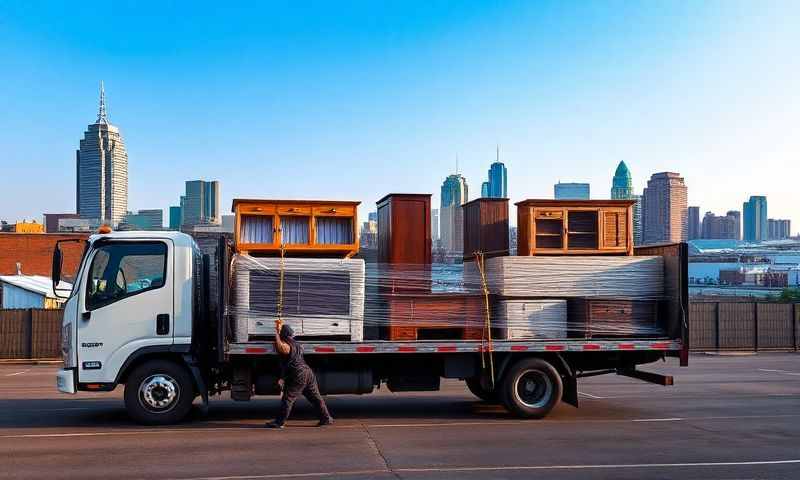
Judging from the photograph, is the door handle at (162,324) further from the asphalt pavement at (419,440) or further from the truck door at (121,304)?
the asphalt pavement at (419,440)

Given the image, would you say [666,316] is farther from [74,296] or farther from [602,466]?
[74,296]

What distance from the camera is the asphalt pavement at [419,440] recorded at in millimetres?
8750

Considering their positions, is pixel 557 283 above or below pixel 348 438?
above

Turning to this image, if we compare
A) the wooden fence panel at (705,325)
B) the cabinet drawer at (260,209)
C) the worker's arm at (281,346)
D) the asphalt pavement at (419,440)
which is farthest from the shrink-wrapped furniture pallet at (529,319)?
the wooden fence panel at (705,325)

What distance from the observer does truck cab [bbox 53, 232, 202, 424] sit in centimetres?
1143

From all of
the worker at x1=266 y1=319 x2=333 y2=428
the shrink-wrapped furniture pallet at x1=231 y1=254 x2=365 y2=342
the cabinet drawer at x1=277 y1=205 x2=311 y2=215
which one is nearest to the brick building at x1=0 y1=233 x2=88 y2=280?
the cabinet drawer at x1=277 y1=205 x2=311 y2=215

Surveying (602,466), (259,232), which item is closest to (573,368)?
(602,466)

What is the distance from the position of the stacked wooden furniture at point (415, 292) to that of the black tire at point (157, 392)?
3152 mm

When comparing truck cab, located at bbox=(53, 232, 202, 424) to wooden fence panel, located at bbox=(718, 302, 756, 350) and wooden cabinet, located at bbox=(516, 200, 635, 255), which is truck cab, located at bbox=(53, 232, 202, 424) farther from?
wooden fence panel, located at bbox=(718, 302, 756, 350)

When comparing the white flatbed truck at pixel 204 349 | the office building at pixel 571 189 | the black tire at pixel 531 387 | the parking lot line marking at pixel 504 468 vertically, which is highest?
the office building at pixel 571 189

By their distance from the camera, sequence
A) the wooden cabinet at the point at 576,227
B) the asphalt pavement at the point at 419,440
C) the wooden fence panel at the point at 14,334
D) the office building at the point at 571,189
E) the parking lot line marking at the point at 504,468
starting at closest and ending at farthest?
the parking lot line marking at the point at 504,468
the asphalt pavement at the point at 419,440
the wooden cabinet at the point at 576,227
the wooden fence panel at the point at 14,334
the office building at the point at 571,189

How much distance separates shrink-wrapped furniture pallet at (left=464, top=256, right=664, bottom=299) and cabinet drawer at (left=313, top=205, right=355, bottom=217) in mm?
2168

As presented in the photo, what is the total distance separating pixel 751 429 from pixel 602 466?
3.95 metres

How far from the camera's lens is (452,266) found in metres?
12.8
